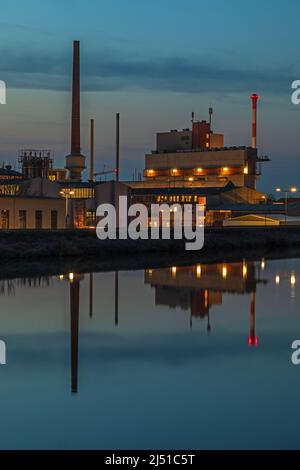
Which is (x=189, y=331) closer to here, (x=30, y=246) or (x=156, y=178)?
(x=30, y=246)

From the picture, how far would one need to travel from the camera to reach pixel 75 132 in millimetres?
66375

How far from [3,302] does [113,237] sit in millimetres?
23507

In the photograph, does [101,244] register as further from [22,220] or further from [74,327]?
[74,327]

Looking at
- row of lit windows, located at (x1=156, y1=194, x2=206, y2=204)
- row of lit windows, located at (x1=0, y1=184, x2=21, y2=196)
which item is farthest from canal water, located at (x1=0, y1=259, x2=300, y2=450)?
row of lit windows, located at (x1=156, y1=194, x2=206, y2=204)

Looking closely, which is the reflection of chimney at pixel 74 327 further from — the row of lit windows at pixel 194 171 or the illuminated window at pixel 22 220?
the row of lit windows at pixel 194 171

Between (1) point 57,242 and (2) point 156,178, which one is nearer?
(1) point 57,242

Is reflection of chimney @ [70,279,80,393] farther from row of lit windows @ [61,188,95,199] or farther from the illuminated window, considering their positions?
row of lit windows @ [61,188,95,199]

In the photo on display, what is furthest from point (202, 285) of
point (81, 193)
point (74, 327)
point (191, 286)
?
point (81, 193)

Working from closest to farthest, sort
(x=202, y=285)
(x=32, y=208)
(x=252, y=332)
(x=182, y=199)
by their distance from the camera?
(x=252, y=332)
(x=202, y=285)
(x=32, y=208)
(x=182, y=199)

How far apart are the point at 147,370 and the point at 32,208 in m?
34.0

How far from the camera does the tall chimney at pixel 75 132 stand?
62.2 metres

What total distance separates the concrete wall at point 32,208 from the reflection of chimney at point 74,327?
62.1 ft

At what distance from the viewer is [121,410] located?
31.0 feet
